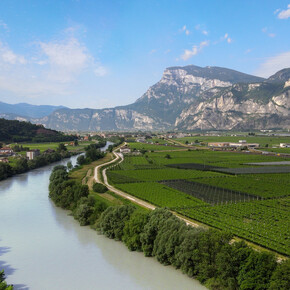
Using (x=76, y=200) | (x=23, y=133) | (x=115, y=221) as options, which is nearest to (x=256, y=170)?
(x=76, y=200)

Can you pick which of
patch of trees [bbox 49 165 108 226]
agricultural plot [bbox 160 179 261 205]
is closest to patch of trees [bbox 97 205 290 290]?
patch of trees [bbox 49 165 108 226]

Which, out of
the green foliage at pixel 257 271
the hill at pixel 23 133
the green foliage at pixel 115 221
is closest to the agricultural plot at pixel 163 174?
the green foliage at pixel 115 221

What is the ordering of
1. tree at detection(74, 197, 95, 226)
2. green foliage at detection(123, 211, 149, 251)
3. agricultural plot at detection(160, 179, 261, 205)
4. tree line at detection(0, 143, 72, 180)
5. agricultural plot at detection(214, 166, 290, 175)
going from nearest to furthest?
green foliage at detection(123, 211, 149, 251) → tree at detection(74, 197, 95, 226) → agricultural plot at detection(160, 179, 261, 205) → agricultural plot at detection(214, 166, 290, 175) → tree line at detection(0, 143, 72, 180)

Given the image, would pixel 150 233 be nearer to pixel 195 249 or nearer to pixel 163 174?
pixel 195 249

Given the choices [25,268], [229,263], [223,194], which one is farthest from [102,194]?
[229,263]

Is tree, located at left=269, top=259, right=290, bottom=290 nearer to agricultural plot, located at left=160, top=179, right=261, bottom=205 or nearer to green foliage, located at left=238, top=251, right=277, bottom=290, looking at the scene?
green foliage, located at left=238, top=251, right=277, bottom=290

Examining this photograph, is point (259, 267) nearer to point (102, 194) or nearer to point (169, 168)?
point (102, 194)

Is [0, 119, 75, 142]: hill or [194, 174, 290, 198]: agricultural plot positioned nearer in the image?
[194, 174, 290, 198]: agricultural plot
